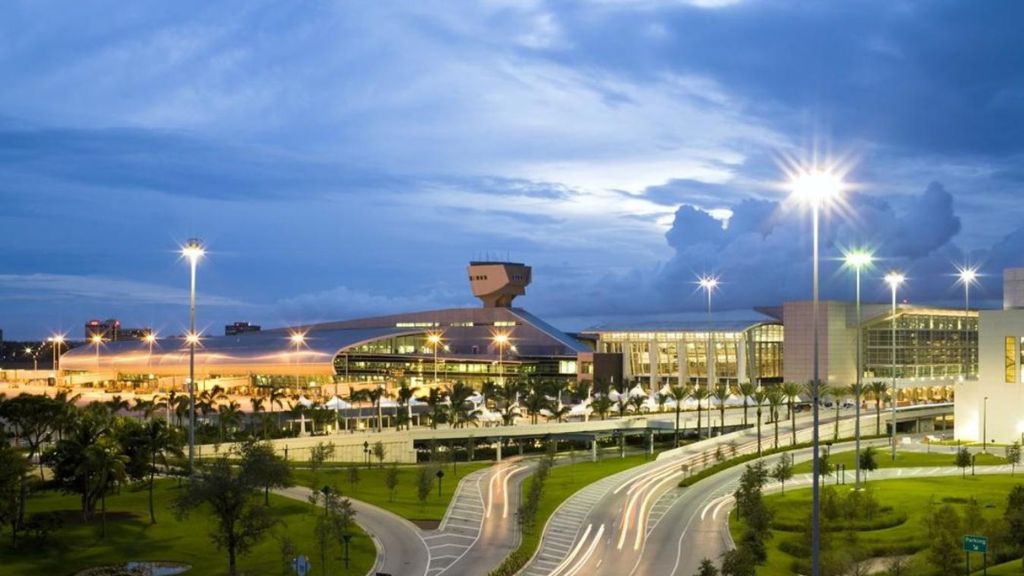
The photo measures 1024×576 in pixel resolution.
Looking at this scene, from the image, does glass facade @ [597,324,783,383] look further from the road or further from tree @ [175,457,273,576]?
tree @ [175,457,273,576]

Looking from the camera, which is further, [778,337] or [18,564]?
[778,337]

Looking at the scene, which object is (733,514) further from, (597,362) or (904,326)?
(904,326)

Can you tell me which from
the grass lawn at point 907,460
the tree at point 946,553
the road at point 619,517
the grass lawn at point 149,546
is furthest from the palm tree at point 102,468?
the grass lawn at point 907,460

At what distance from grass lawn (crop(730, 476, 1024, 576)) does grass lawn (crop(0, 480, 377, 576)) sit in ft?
77.5

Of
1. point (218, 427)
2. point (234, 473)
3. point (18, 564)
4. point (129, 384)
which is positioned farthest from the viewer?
point (129, 384)

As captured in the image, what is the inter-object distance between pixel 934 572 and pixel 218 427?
72312 mm

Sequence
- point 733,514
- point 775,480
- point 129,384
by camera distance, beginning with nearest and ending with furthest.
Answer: point 733,514 < point 775,480 < point 129,384

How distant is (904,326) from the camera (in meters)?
187

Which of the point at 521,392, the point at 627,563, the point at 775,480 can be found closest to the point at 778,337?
the point at 521,392

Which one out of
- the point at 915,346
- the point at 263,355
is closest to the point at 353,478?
the point at 263,355

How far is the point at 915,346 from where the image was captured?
189875 mm

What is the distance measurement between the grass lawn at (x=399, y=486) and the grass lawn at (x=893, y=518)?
824 inches

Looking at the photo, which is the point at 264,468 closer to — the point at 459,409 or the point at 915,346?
the point at 459,409

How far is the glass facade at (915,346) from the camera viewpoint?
185 m
